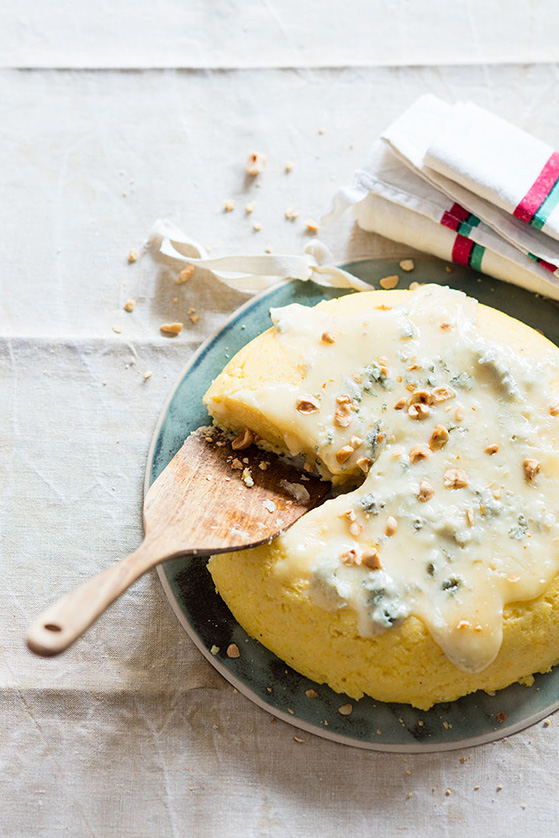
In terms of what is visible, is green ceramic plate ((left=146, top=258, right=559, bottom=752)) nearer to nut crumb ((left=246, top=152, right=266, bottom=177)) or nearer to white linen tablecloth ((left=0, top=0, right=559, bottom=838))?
white linen tablecloth ((left=0, top=0, right=559, bottom=838))

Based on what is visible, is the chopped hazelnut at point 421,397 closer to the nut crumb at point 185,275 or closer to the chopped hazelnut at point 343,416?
the chopped hazelnut at point 343,416

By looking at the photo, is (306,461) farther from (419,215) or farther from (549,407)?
(419,215)

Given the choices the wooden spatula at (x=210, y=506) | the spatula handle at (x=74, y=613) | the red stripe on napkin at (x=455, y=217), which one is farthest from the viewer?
the red stripe on napkin at (x=455, y=217)

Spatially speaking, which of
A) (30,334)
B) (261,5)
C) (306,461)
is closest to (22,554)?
(30,334)

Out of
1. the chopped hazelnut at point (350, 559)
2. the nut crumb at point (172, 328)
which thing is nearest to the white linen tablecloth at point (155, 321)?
the nut crumb at point (172, 328)

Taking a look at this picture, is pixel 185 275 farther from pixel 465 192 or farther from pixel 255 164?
pixel 465 192

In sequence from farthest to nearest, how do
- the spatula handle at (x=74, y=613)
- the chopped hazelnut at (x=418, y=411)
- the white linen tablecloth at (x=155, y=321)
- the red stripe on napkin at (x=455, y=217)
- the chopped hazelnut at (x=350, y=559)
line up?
the red stripe on napkin at (x=455, y=217) → the white linen tablecloth at (x=155, y=321) → the chopped hazelnut at (x=418, y=411) → the chopped hazelnut at (x=350, y=559) → the spatula handle at (x=74, y=613)
